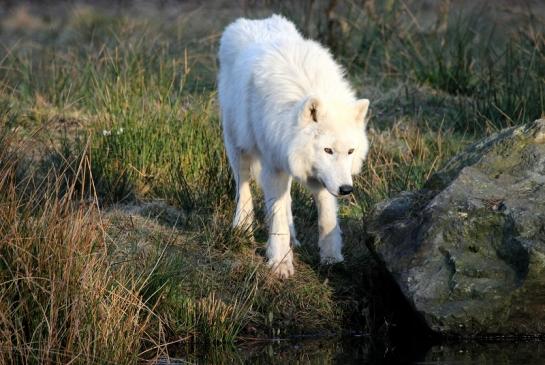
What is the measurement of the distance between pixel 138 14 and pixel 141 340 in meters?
13.1

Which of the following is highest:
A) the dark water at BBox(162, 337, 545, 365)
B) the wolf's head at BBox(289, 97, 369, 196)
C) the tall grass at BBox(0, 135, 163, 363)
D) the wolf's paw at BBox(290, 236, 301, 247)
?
the wolf's head at BBox(289, 97, 369, 196)

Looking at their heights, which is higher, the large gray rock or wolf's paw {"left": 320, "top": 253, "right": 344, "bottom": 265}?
the large gray rock

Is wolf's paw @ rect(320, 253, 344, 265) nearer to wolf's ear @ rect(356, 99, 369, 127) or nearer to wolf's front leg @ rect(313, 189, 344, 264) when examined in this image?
wolf's front leg @ rect(313, 189, 344, 264)

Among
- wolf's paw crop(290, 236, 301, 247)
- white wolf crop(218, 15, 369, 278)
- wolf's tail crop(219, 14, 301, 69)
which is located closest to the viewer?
white wolf crop(218, 15, 369, 278)

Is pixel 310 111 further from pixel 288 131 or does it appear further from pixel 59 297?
pixel 59 297

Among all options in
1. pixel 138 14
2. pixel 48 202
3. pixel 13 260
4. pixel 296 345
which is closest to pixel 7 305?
pixel 13 260

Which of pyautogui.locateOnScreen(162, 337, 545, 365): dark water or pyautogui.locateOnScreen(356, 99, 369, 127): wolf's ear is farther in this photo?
pyautogui.locateOnScreen(356, 99, 369, 127): wolf's ear

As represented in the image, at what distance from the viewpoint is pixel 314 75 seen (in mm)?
7098

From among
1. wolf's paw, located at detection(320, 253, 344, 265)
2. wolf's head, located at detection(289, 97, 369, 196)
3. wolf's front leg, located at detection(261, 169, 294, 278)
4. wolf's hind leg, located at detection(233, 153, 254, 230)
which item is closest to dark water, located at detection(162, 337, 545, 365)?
wolf's front leg, located at detection(261, 169, 294, 278)

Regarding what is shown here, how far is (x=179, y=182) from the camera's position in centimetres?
828

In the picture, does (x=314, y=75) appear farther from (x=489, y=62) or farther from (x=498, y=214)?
(x=489, y=62)

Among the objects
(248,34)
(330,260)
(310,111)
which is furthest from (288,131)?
(248,34)

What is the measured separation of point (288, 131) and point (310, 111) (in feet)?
0.74

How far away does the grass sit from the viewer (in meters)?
5.65
